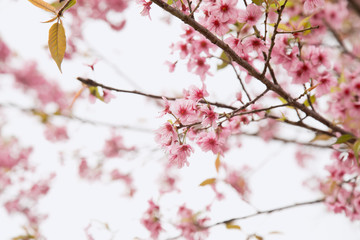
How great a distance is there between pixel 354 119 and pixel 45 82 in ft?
25.3

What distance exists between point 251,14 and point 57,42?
82 cm

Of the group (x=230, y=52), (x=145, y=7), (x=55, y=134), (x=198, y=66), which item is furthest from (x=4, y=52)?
(x=230, y=52)

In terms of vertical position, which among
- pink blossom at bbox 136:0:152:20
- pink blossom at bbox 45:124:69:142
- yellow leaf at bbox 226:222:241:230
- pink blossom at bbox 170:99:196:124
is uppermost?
pink blossom at bbox 45:124:69:142

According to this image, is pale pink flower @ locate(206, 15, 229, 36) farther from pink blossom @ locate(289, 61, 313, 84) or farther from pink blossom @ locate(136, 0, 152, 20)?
pink blossom @ locate(289, 61, 313, 84)

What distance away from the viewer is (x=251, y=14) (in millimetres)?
1178

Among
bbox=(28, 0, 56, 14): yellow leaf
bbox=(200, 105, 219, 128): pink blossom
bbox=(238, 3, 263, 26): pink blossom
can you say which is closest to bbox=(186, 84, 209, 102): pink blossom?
bbox=(200, 105, 219, 128): pink blossom

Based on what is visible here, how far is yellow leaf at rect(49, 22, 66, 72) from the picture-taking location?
38.7 inches

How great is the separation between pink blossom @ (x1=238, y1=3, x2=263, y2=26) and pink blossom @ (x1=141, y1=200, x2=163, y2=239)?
→ 64.9 inches

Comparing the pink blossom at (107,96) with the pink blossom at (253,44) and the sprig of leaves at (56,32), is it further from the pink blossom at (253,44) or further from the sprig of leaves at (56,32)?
the pink blossom at (253,44)

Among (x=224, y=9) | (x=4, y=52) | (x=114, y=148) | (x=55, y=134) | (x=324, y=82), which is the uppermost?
(x=4, y=52)

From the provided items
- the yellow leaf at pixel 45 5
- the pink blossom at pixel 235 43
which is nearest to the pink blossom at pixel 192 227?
the pink blossom at pixel 235 43

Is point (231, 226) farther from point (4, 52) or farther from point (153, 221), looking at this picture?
point (4, 52)

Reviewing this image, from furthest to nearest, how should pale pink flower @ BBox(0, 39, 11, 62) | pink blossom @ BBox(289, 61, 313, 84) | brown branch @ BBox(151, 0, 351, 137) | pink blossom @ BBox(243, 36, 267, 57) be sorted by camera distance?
pale pink flower @ BBox(0, 39, 11, 62) < pink blossom @ BBox(289, 61, 313, 84) < pink blossom @ BBox(243, 36, 267, 57) < brown branch @ BBox(151, 0, 351, 137)

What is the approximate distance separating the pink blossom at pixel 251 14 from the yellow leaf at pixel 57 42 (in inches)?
29.8
